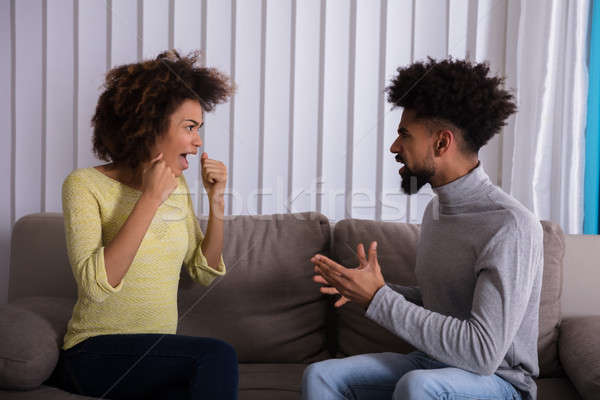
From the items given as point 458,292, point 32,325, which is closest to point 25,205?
point 32,325

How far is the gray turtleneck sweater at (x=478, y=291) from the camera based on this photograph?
44.0 inches

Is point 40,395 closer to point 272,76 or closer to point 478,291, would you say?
point 478,291

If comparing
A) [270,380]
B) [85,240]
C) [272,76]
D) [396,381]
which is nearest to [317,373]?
[396,381]

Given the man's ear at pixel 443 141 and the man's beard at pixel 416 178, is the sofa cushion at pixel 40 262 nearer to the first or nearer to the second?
the man's beard at pixel 416 178

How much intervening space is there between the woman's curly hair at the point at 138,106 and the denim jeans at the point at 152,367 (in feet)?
1.59

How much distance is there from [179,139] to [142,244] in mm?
301

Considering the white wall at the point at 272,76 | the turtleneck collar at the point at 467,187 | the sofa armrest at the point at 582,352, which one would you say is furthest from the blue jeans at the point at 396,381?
the white wall at the point at 272,76

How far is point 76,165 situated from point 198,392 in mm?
1425

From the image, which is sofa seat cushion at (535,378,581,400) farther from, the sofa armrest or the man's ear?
the man's ear

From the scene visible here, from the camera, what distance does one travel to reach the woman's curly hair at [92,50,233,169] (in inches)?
55.8

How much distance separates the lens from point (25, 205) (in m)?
2.29

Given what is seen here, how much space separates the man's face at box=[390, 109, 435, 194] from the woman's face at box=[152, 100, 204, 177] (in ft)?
1.84

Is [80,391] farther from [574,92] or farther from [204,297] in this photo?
[574,92]

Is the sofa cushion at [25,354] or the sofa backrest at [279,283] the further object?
the sofa backrest at [279,283]
